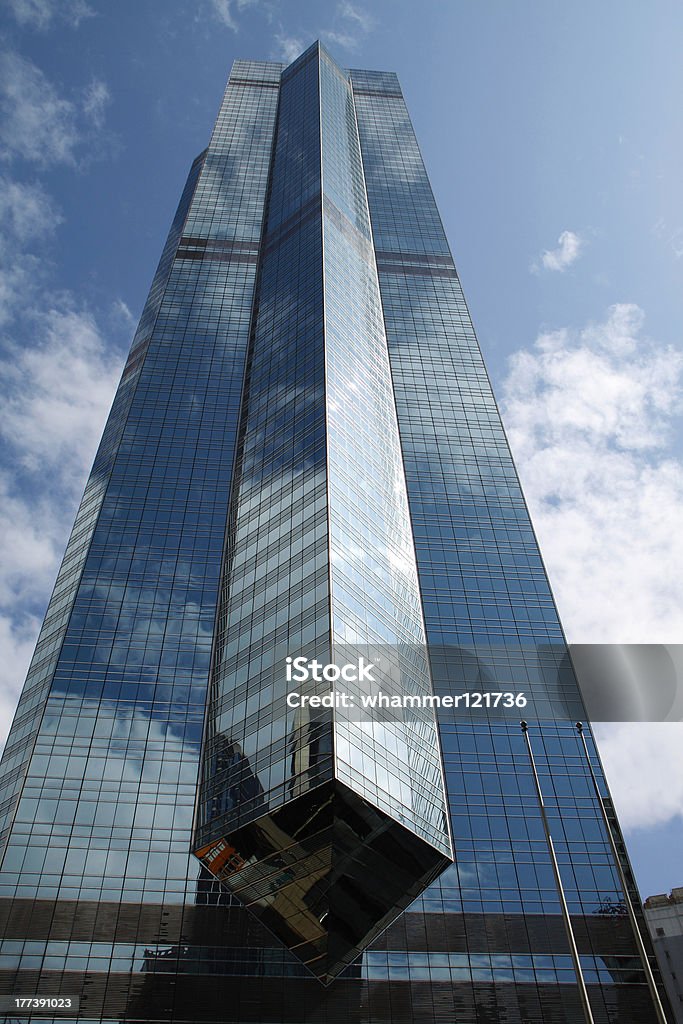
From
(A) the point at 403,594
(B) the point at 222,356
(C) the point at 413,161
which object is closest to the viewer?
(A) the point at 403,594

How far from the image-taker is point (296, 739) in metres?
51.7

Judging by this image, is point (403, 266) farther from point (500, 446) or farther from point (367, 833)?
point (367, 833)

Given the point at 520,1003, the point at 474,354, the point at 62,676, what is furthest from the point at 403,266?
the point at 520,1003

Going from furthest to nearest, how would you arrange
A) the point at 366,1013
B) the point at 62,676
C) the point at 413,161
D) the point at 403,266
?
the point at 413,161 → the point at 403,266 → the point at 62,676 → the point at 366,1013

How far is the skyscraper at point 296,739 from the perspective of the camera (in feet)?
179

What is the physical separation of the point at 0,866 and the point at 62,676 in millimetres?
18016

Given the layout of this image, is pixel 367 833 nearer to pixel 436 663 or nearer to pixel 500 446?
pixel 436 663

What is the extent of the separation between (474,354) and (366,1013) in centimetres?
8954

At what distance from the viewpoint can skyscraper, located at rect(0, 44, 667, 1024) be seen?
54438 millimetres

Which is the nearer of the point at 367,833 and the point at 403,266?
the point at 367,833

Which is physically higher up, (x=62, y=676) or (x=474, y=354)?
(x=474, y=354)

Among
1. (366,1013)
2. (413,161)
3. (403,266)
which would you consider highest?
(413,161)

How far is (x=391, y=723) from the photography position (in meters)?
56.6

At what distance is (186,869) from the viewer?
67.7 m
